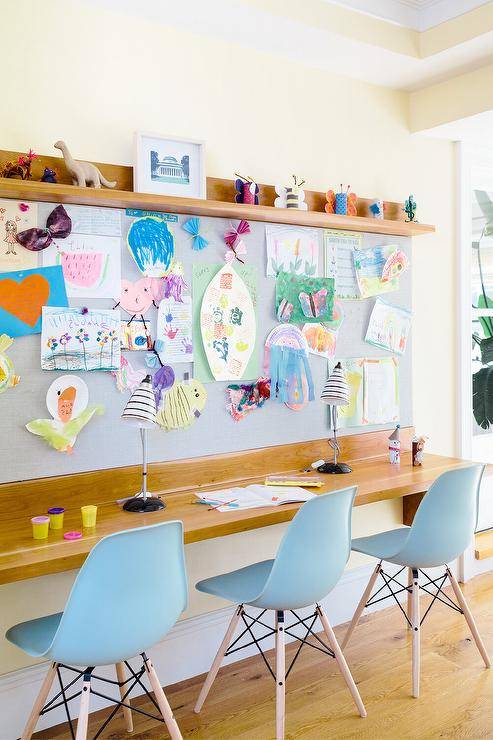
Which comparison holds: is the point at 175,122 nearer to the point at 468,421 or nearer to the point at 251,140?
the point at 251,140

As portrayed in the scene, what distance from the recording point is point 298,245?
293 centimetres

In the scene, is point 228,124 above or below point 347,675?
above

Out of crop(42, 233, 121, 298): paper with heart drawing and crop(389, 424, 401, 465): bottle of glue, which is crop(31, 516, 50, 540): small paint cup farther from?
crop(389, 424, 401, 465): bottle of glue

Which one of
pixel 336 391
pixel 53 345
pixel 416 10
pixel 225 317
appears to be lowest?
pixel 336 391

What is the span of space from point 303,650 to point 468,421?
1510 mm

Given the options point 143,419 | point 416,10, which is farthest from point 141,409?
point 416,10

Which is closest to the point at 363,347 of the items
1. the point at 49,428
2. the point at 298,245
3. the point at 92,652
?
the point at 298,245

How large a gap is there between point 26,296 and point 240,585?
3.86 ft

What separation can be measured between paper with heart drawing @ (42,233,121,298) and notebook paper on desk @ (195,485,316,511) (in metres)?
0.81

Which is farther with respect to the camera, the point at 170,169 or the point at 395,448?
the point at 395,448

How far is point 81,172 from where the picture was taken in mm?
2264

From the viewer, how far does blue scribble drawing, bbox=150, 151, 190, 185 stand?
248 cm

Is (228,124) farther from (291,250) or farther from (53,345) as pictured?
(53,345)

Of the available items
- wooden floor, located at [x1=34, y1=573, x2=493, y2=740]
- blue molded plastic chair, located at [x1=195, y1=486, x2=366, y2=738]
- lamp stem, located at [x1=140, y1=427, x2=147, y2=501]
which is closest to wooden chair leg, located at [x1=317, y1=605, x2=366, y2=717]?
wooden floor, located at [x1=34, y1=573, x2=493, y2=740]
